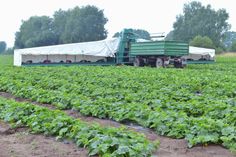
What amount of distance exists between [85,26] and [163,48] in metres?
45.6

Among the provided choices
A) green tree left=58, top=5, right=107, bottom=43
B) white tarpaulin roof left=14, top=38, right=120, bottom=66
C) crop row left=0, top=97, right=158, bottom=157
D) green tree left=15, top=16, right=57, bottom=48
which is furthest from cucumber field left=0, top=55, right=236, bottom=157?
green tree left=15, top=16, right=57, bottom=48

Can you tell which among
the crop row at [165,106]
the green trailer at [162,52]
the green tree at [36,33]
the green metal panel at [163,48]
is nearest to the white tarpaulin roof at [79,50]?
the green trailer at [162,52]

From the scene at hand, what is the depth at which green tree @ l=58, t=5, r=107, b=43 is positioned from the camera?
6450cm

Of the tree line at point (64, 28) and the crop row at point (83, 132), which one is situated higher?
the tree line at point (64, 28)

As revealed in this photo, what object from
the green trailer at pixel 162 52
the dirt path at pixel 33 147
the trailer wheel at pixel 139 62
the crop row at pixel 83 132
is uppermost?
the green trailer at pixel 162 52

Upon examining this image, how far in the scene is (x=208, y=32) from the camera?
76875 mm

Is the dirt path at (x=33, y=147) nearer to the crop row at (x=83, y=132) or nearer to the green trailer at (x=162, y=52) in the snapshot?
the crop row at (x=83, y=132)

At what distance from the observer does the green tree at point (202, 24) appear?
7638 cm

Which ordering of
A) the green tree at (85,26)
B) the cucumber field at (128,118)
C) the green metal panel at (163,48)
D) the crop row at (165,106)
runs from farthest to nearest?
the green tree at (85,26) < the green metal panel at (163,48) < the crop row at (165,106) < the cucumber field at (128,118)

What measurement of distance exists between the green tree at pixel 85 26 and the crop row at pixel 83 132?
5704 centimetres

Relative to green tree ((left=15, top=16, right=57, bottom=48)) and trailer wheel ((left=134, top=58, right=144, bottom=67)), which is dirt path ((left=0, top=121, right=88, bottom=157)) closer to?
trailer wheel ((left=134, top=58, right=144, bottom=67))

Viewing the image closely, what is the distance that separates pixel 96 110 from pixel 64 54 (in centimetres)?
2056

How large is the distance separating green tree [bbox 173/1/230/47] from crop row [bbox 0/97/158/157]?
70.9m

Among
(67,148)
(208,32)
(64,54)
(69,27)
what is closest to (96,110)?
(67,148)
